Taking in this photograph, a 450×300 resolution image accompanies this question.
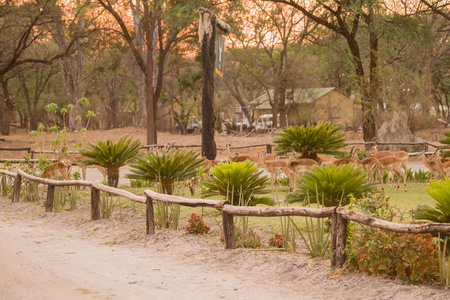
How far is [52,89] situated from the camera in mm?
67250

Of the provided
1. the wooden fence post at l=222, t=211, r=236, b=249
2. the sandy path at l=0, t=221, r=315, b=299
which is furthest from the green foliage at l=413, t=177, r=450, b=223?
the wooden fence post at l=222, t=211, r=236, b=249

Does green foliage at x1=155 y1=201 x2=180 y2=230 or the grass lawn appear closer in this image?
the grass lawn

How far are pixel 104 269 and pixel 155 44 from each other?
127 feet

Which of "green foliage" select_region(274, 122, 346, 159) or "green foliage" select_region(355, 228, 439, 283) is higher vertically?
"green foliage" select_region(274, 122, 346, 159)

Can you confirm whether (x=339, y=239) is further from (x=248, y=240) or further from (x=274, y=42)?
(x=274, y=42)

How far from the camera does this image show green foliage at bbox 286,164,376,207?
8500 millimetres

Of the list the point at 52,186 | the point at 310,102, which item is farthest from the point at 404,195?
the point at 310,102

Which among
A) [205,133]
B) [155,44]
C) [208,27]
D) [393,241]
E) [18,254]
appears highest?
[155,44]

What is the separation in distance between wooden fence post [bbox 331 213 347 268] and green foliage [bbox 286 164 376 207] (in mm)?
1530

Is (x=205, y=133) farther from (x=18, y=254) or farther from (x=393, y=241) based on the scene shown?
(x=393, y=241)

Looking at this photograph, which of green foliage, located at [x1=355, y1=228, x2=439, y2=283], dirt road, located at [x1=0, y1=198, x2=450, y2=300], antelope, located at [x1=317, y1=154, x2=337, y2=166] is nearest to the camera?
green foliage, located at [x1=355, y1=228, x2=439, y2=283]

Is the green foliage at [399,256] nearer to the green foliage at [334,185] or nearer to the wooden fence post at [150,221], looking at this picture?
the green foliage at [334,185]

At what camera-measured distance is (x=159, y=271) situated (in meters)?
7.50

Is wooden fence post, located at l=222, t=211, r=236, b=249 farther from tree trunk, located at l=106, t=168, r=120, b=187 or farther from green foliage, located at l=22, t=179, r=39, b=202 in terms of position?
green foliage, located at l=22, t=179, r=39, b=202
